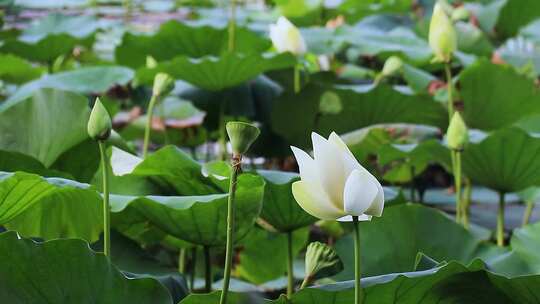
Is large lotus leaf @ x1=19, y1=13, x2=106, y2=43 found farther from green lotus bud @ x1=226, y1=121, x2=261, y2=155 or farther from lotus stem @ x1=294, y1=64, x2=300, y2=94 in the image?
green lotus bud @ x1=226, y1=121, x2=261, y2=155

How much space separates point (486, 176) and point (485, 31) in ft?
5.29

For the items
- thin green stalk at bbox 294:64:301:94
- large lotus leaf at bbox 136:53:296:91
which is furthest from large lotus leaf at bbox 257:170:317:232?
thin green stalk at bbox 294:64:301:94

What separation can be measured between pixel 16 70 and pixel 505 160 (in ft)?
4.52

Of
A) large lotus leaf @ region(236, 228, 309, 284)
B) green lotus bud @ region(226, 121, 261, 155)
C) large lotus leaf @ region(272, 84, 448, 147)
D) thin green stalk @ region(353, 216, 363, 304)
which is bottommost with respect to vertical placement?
large lotus leaf @ region(236, 228, 309, 284)

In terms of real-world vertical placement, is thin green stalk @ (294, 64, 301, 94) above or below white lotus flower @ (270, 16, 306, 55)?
below

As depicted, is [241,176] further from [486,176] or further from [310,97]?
[310,97]

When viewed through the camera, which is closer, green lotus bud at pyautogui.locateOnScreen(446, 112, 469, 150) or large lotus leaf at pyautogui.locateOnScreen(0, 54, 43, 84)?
green lotus bud at pyautogui.locateOnScreen(446, 112, 469, 150)

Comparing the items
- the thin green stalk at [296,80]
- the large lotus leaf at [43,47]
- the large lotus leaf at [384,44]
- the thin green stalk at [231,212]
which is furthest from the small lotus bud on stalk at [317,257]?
the large lotus leaf at [43,47]

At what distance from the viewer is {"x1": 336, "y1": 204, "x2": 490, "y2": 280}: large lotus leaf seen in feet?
4.21

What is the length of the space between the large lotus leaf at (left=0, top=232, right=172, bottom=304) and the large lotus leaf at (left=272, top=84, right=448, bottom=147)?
107 cm

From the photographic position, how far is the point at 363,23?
115 inches

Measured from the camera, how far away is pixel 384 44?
243 cm

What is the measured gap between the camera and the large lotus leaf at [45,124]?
54.7 inches

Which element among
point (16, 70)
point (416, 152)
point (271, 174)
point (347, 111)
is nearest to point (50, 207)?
point (271, 174)
